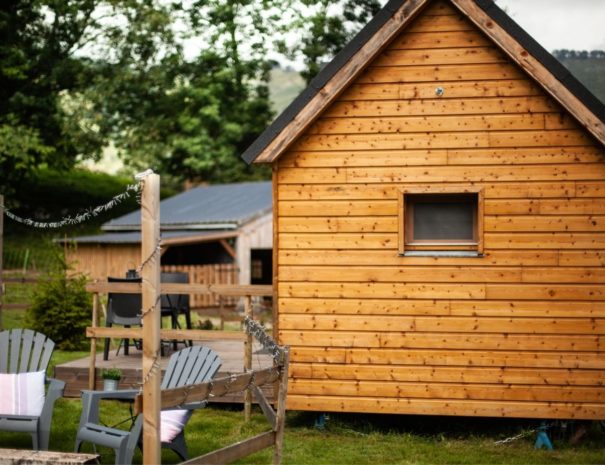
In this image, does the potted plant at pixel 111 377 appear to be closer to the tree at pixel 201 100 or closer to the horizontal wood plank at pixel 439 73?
the horizontal wood plank at pixel 439 73

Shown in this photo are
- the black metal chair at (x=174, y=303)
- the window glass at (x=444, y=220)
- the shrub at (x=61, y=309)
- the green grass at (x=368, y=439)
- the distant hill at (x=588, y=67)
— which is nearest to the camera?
the green grass at (x=368, y=439)

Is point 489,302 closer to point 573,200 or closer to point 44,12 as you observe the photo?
point 573,200

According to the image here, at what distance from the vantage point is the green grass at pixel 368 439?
30.6ft

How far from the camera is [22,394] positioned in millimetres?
8688

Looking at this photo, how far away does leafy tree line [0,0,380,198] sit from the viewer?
2809 centimetres

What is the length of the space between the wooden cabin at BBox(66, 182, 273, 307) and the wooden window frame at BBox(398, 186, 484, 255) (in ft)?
50.7

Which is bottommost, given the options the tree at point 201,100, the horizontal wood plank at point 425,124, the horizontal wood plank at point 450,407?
the horizontal wood plank at point 450,407

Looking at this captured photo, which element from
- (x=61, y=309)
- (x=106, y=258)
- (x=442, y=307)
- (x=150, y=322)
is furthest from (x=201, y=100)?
(x=150, y=322)

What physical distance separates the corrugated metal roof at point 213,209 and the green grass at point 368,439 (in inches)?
644

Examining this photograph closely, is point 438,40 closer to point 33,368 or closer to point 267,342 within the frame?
point 267,342

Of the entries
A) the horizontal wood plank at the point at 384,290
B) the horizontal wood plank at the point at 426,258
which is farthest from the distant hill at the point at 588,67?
→ the horizontal wood plank at the point at 384,290

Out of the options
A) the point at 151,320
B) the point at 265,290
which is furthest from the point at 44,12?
the point at 151,320

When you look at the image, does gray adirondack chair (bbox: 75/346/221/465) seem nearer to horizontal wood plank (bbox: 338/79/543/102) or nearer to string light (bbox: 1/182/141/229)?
string light (bbox: 1/182/141/229)

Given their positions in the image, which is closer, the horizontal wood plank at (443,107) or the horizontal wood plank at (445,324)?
the horizontal wood plank at (445,324)
